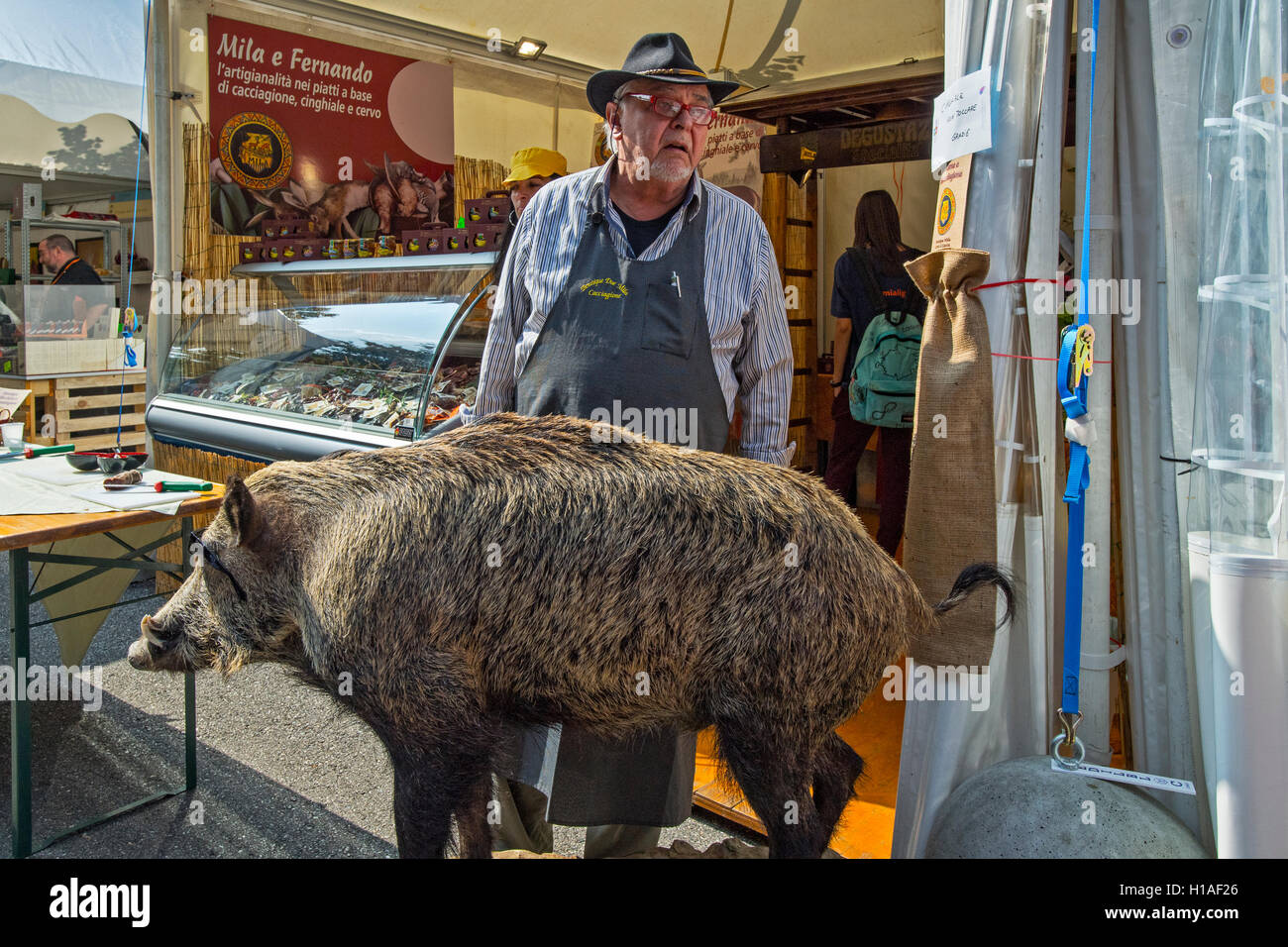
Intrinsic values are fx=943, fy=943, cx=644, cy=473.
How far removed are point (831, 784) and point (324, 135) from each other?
19.7ft

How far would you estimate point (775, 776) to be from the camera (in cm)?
182

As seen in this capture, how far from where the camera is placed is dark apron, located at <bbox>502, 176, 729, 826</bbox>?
2.29 metres

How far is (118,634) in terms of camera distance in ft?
17.8

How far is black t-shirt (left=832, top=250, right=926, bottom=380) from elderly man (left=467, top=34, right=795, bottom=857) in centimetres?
245

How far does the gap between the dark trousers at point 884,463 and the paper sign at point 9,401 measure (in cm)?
392

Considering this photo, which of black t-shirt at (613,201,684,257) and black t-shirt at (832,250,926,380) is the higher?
black t-shirt at (832,250,926,380)

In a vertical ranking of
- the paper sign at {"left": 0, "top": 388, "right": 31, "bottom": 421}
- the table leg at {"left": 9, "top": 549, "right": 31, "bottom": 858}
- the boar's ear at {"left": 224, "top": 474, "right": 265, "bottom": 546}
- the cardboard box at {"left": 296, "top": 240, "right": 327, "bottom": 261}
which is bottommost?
the table leg at {"left": 9, "top": 549, "right": 31, "bottom": 858}

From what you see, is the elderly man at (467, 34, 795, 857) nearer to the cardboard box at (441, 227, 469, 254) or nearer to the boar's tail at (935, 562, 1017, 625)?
the boar's tail at (935, 562, 1017, 625)

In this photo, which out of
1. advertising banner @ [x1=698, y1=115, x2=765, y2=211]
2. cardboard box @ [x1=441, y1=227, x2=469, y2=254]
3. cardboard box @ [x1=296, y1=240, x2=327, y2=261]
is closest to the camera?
cardboard box @ [x1=441, y1=227, x2=469, y2=254]

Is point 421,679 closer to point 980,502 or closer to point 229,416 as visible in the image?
point 980,502

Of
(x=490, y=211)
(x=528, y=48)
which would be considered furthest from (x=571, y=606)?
(x=528, y=48)

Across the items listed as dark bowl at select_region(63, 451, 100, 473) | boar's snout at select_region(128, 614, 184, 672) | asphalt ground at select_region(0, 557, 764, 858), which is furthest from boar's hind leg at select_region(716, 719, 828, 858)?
dark bowl at select_region(63, 451, 100, 473)

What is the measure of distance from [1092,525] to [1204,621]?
382 mm
